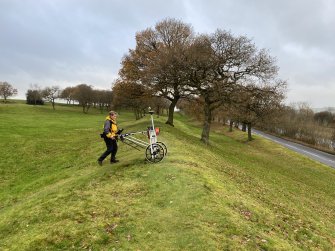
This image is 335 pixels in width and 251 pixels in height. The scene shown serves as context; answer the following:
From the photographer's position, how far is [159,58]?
141ft

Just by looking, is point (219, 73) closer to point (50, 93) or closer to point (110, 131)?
point (110, 131)

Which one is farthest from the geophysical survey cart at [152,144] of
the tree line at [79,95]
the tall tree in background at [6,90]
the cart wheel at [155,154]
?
the tall tree in background at [6,90]

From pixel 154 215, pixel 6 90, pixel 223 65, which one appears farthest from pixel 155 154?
pixel 6 90

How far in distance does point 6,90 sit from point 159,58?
121469 mm

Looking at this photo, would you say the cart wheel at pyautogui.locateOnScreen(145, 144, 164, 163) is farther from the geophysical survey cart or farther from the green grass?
the green grass

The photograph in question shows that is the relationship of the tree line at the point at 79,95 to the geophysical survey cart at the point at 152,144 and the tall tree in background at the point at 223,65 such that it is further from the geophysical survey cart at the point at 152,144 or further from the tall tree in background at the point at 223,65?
the geophysical survey cart at the point at 152,144

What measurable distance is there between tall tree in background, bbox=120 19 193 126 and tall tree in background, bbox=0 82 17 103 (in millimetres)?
107032

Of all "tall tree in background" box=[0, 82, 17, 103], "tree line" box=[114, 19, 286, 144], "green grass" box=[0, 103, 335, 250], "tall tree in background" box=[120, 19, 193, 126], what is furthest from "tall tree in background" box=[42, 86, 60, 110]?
"green grass" box=[0, 103, 335, 250]

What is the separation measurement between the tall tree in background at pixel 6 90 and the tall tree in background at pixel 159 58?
351 ft

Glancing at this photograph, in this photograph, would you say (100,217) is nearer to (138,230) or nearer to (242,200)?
(138,230)

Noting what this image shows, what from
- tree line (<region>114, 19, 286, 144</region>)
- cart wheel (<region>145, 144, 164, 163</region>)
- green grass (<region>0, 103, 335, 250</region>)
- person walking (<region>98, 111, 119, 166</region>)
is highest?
tree line (<region>114, 19, 286, 144</region>)

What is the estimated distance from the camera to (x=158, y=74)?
42.0 m

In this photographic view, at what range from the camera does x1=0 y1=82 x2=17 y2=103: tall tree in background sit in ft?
459

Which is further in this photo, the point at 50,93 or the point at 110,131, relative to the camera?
the point at 50,93
